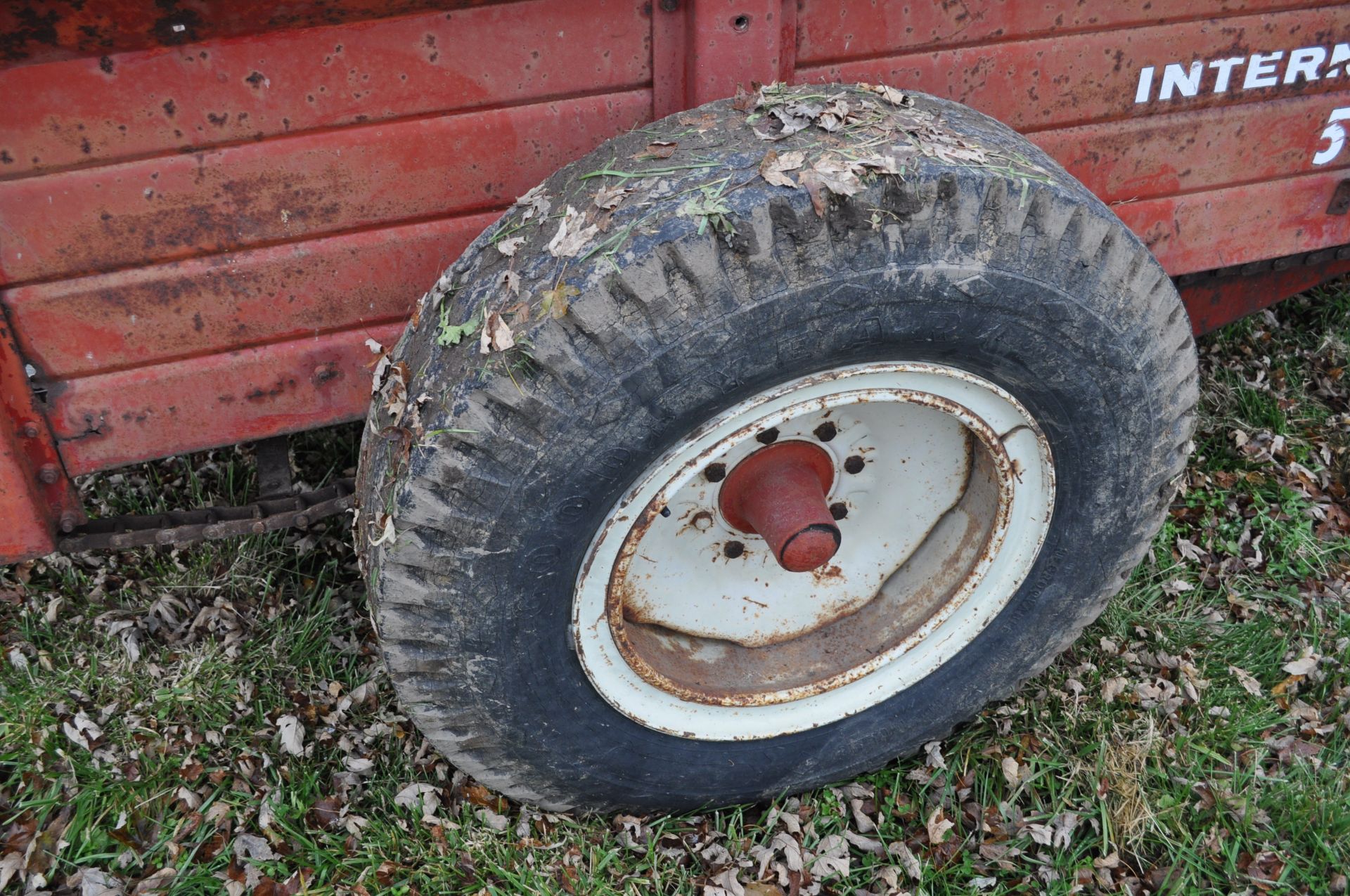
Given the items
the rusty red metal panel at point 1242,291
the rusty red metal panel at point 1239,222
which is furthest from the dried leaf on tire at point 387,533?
the rusty red metal panel at point 1242,291

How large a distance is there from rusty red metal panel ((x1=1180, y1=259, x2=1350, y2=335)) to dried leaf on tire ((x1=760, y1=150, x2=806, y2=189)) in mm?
2098

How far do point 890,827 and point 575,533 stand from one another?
1.41m

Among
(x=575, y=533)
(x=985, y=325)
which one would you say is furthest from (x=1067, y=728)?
(x=575, y=533)

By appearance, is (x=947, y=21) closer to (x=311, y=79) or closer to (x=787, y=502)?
(x=787, y=502)

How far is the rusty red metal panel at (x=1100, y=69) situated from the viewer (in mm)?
2504

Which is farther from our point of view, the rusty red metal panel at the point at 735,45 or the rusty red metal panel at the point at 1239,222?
the rusty red metal panel at the point at 1239,222

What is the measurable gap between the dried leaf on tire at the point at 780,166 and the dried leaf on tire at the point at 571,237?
0.35 meters

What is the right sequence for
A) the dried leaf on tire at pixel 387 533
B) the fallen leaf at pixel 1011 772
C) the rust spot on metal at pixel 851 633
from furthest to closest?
the fallen leaf at pixel 1011 772, the rust spot on metal at pixel 851 633, the dried leaf on tire at pixel 387 533

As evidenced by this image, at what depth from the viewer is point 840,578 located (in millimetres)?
2918

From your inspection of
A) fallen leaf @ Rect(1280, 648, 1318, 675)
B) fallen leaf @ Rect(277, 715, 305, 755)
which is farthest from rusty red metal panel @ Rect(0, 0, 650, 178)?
fallen leaf @ Rect(1280, 648, 1318, 675)

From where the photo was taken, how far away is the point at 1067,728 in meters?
3.09

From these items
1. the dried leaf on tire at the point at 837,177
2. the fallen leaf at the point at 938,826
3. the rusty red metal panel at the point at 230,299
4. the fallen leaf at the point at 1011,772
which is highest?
the dried leaf on tire at the point at 837,177

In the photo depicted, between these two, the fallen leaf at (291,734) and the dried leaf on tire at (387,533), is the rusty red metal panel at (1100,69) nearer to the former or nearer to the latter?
the dried leaf on tire at (387,533)

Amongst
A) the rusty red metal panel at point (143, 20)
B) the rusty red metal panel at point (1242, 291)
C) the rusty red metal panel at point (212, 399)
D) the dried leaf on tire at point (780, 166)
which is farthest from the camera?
the rusty red metal panel at point (1242, 291)
